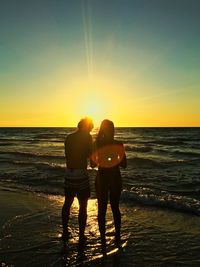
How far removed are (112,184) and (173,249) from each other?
1439 mm

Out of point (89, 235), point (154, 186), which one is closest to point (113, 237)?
point (89, 235)

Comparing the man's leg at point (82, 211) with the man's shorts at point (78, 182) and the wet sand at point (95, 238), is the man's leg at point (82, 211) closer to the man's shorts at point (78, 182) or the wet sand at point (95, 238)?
the man's shorts at point (78, 182)

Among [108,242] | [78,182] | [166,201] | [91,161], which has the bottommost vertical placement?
[166,201]

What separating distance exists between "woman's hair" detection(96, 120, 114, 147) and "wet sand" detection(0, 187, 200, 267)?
172 centimetres

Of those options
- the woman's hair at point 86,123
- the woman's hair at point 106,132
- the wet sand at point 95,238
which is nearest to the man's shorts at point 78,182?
the woman's hair at point 106,132

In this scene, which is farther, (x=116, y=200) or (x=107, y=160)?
(x=116, y=200)

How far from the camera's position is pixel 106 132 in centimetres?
554

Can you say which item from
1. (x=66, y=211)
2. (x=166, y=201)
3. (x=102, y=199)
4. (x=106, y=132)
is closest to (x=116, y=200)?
(x=102, y=199)

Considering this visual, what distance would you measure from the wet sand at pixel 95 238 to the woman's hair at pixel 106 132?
1.72m

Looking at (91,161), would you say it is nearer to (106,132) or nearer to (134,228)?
(106,132)

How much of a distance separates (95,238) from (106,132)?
1.95 m

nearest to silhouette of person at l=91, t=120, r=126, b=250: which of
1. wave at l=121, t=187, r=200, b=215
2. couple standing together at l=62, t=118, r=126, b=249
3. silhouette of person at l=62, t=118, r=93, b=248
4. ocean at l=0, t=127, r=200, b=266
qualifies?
couple standing together at l=62, t=118, r=126, b=249

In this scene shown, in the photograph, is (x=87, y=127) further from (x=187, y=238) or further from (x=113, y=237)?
(x=187, y=238)

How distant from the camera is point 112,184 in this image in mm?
5629
